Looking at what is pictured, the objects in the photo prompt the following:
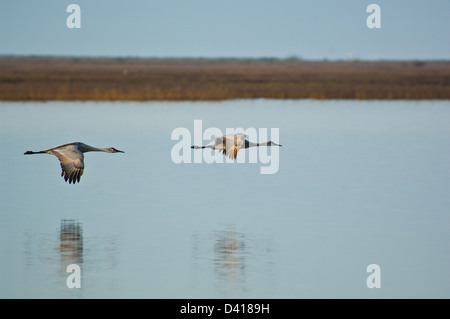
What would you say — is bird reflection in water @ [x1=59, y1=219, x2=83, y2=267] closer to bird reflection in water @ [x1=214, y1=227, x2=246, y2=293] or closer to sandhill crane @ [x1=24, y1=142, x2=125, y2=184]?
sandhill crane @ [x1=24, y1=142, x2=125, y2=184]

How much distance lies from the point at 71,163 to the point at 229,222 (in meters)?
2.40

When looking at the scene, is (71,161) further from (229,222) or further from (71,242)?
(229,222)

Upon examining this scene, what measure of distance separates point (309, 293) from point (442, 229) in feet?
12.9

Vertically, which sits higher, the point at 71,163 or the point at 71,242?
the point at 71,163

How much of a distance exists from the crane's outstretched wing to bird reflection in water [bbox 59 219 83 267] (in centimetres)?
63

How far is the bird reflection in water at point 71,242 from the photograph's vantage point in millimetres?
10953

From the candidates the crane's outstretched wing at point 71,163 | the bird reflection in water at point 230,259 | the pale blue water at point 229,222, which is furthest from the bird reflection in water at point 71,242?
the bird reflection in water at point 230,259

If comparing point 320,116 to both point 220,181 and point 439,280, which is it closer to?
point 220,181

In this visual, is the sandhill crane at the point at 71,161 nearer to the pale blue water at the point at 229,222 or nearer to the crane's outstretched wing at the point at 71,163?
the crane's outstretched wing at the point at 71,163

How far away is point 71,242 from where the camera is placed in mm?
11898

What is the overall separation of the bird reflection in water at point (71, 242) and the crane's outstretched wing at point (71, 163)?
24.8 inches

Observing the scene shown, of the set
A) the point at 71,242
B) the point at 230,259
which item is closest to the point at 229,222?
the point at 230,259

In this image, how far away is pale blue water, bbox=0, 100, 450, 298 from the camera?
1014 cm

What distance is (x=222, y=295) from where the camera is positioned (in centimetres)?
960
